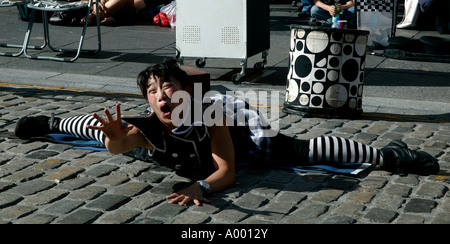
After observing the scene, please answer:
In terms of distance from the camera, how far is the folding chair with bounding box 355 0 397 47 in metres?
10.2

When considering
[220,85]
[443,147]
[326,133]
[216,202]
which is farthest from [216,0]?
[216,202]

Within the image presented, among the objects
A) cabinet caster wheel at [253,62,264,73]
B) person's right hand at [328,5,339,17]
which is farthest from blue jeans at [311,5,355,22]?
cabinet caster wheel at [253,62,264,73]

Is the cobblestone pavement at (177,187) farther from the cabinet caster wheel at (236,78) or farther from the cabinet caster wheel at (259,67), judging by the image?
the cabinet caster wheel at (259,67)

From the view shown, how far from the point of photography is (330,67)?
6.31 m

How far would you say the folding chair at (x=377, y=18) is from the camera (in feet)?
33.5

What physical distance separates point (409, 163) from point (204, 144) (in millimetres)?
1506

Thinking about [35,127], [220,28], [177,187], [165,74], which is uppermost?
[165,74]

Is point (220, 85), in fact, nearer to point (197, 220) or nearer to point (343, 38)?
point (343, 38)

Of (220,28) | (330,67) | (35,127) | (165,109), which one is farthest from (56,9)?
(165,109)

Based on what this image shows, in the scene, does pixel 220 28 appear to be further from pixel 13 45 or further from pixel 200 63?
pixel 13 45

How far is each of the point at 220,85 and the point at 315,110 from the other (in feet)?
5.67

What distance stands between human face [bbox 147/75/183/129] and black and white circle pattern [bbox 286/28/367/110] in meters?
2.51

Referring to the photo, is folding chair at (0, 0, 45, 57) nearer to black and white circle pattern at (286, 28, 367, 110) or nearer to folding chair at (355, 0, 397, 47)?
black and white circle pattern at (286, 28, 367, 110)

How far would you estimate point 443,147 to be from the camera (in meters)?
5.46
